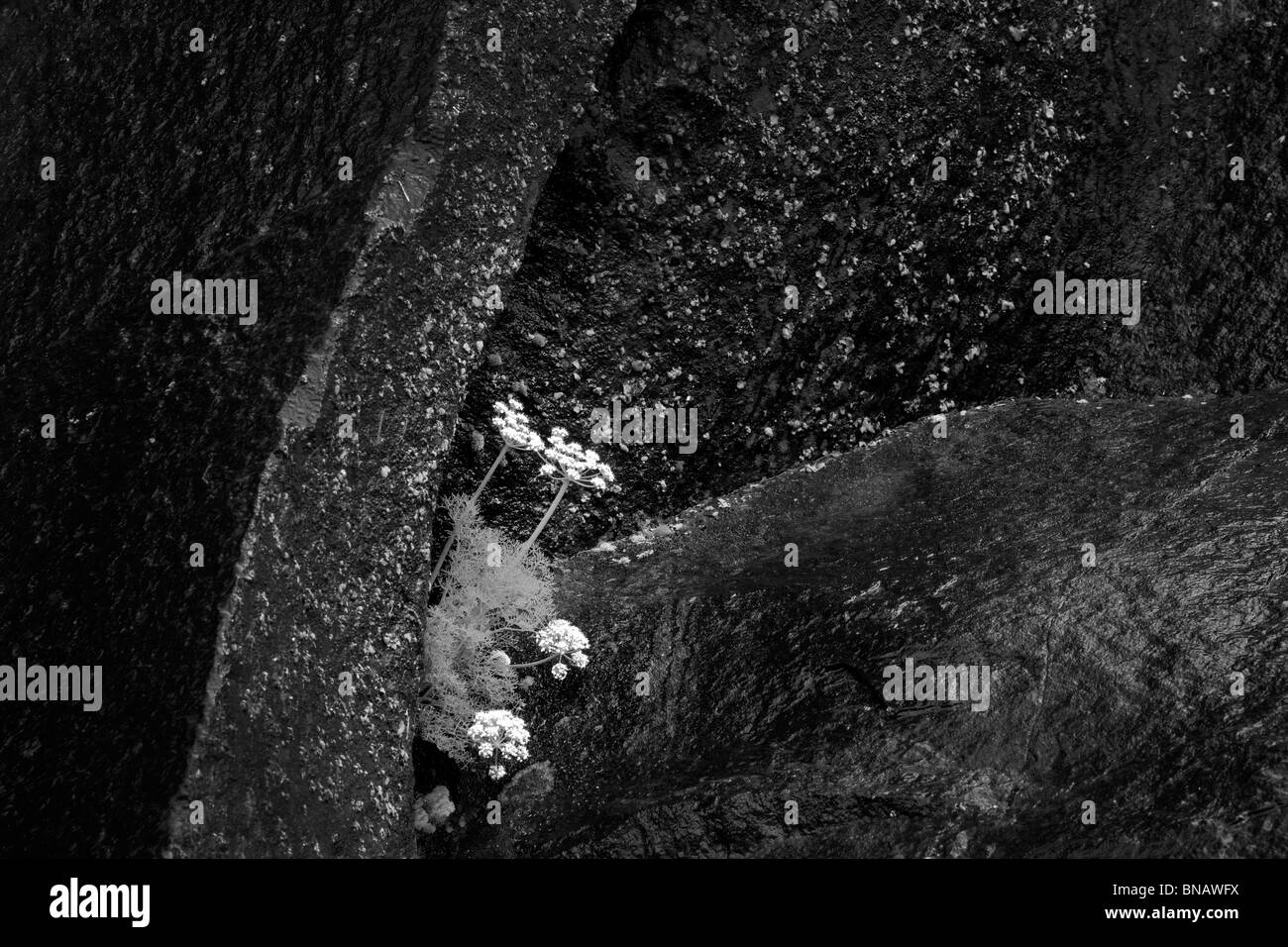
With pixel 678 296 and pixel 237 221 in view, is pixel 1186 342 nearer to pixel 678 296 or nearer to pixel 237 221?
pixel 678 296

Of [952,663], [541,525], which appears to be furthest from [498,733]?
[952,663]

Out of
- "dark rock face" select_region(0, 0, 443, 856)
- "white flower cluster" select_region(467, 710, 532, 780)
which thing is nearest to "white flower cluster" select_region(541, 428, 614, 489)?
"white flower cluster" select_region(467, 710, 532, 780)

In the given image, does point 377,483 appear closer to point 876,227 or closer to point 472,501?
point 472,501

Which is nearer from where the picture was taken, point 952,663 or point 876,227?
point 952,663

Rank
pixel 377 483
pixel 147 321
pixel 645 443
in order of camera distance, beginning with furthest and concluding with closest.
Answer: pixel 645 443 < pixel 147 321 < pixel 377 483

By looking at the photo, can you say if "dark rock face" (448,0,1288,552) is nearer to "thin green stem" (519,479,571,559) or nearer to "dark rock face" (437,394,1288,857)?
"thin green stem" (519,479,571,559)

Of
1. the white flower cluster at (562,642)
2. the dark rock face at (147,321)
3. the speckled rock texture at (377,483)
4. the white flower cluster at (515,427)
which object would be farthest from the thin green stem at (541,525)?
the dark rock face at (147,321)
